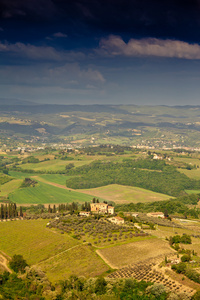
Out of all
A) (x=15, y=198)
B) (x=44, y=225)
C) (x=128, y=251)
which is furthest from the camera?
(x=15, y=198)

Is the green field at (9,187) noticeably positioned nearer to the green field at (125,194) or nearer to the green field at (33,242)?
the green field at (125,194)

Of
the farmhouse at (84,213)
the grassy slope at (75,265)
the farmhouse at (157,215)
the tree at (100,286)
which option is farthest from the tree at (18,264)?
the farmhouse at (157,215)

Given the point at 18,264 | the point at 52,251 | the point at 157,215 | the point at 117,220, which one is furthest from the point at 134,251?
the point at 157,215

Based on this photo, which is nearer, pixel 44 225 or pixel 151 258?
pixel 151 258

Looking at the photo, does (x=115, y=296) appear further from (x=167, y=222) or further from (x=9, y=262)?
(x=167, y=222)

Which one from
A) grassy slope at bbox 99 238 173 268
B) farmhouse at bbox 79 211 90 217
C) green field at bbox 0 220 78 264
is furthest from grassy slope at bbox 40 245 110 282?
farmhouse at bbox 79 211 90 217

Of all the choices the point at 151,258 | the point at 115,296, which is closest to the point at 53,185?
the point at 151,258

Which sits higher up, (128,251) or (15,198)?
(128,251)
